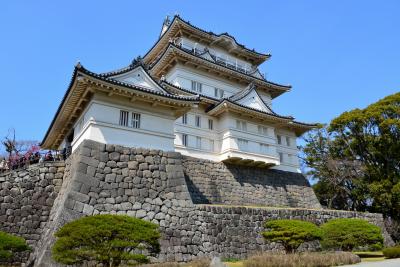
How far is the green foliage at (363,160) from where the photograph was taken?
28766 mm

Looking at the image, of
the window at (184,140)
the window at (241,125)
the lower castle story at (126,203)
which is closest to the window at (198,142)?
the window at (184,140)

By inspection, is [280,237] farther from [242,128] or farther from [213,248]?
[242,128]

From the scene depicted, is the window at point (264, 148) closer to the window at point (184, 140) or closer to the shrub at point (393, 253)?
the window at point (184, 140)

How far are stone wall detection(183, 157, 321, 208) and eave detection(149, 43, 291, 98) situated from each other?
26.5ft

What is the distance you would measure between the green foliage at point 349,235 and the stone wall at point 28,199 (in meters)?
13.2

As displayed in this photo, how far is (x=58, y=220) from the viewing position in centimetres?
1176

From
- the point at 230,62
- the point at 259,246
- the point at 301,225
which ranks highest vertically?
the point at 230,62

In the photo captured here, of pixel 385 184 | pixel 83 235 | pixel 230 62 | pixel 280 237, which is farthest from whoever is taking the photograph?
pixel 230 62

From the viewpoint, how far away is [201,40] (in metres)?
28.8

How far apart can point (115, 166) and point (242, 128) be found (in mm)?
12607

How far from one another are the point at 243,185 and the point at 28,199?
14229 mm

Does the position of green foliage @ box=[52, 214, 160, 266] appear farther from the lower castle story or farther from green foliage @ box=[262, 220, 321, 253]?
green foliage @ box=[262, 220, 321, 253]

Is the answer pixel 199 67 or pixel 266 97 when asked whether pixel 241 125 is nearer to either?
pixel 199 67

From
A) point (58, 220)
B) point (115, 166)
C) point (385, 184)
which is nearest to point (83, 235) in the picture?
point (58, 220)
